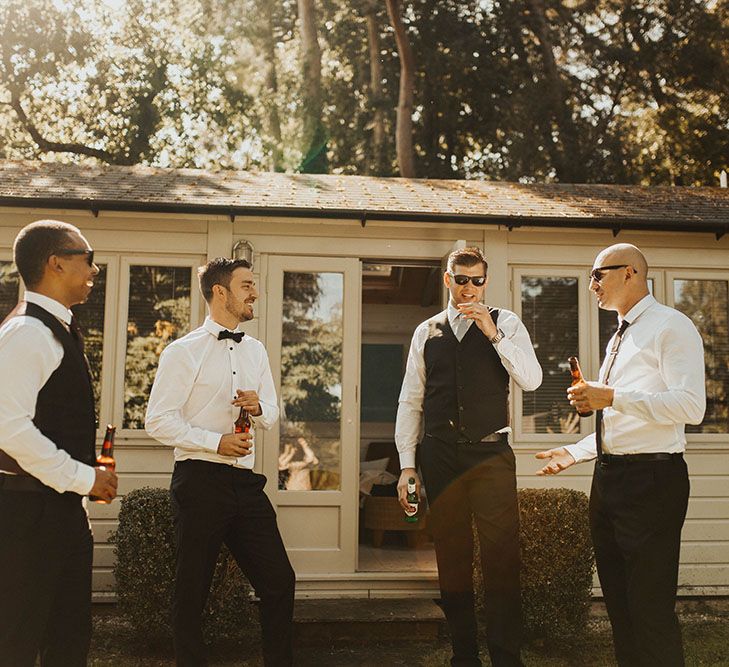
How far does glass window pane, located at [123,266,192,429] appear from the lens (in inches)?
265

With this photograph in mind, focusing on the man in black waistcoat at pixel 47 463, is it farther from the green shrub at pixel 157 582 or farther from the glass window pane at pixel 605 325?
the glass window pane at pixel 605 325

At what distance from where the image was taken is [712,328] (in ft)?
23.9

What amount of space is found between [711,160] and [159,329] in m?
15.9

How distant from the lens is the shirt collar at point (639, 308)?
388 centimetres

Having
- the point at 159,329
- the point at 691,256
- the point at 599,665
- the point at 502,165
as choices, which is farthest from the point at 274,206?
the point at 502,165

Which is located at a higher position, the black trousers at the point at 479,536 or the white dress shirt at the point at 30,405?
the white dress shirt at the point at 30,405

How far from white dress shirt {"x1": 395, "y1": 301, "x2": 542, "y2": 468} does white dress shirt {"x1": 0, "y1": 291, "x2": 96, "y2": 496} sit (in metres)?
2.23

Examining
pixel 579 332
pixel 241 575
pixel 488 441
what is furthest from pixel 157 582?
pixel 579 332

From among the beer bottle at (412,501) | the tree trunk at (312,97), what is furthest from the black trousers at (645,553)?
the tree trunk at (312,97)

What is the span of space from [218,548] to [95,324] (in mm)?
3252

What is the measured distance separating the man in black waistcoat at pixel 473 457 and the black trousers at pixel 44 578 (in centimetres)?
200

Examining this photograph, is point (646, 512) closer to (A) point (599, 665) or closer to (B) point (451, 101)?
(A) point (599, 665)

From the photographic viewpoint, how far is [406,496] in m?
4.58

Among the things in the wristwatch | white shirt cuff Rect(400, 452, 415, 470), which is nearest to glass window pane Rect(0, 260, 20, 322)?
white shirt cuff Rect(400, 452, 415, 470)
